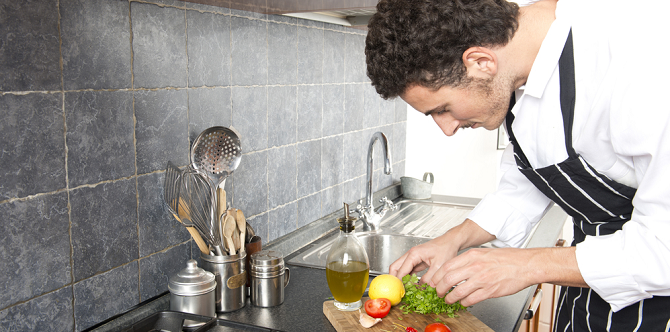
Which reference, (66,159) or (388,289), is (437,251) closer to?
(388,289)

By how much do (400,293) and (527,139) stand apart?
45cm

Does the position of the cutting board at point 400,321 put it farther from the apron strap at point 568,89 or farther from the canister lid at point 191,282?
the apron strap at point 568,89

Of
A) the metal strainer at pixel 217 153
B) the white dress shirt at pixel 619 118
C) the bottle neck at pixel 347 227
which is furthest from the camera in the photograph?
the bottle neck at pixel 347 227

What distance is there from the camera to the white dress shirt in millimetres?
836

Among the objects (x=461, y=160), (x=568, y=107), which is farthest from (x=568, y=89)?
(x=461, y=160)

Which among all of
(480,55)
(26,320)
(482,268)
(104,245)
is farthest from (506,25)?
(26,320)

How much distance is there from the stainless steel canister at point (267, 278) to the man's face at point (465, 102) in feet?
1.67

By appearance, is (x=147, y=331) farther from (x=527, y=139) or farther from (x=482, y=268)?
(x=527, y=139)

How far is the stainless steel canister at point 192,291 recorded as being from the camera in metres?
1.14

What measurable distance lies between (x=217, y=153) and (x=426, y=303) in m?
0.62

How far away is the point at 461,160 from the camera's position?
3.97 meters

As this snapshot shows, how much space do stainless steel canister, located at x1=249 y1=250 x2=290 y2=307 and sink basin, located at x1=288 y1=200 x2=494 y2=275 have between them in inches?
12.4

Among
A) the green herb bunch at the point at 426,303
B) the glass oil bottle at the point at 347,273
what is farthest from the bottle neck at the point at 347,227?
the green herb bunch at the point at 426,303

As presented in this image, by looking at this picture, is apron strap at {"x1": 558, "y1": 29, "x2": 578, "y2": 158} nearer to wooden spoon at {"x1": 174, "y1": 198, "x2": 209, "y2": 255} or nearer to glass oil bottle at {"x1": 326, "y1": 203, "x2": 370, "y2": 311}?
glass oil bottle at {"x1": 326, "y1": 203, "x2": 370, "y2": 311}
